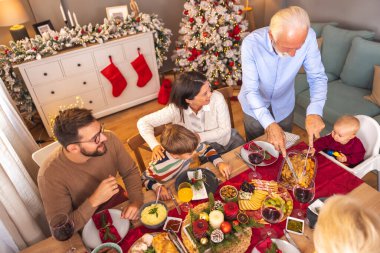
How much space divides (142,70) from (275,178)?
110 inches

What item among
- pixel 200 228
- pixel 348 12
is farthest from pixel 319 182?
pixel 348 12

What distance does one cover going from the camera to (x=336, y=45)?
315 centimetres

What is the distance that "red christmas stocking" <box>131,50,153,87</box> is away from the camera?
378 centimetres

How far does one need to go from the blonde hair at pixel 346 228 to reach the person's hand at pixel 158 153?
1.16 metres

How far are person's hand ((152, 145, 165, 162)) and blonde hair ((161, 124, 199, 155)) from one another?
0.10 meters

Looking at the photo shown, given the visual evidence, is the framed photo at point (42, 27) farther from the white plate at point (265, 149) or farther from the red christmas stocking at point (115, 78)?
the white plate at point (265, 149)

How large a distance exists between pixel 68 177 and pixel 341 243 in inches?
52.5

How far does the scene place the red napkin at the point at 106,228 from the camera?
129 centimetres

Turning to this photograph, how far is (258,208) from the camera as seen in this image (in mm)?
1364

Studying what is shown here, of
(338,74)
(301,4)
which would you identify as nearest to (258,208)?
(338,74)

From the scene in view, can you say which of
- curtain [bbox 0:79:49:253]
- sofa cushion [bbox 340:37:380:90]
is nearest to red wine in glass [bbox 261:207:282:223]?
curtain [bbox 0:79:49:253]

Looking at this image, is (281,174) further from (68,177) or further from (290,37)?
(68,177)

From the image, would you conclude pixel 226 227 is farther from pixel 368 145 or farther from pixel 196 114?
pixel 368 145

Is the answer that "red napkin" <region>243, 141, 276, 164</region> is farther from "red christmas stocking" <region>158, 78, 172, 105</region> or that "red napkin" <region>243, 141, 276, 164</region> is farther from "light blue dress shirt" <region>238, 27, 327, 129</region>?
"red christmas stocking" <region>158, 78, 172, 105</region>
